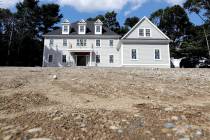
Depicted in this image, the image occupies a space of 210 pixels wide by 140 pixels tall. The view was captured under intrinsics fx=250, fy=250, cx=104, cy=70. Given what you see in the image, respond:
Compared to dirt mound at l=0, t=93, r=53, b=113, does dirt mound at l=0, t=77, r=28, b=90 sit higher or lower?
higher

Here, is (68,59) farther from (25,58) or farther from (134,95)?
(134,95)

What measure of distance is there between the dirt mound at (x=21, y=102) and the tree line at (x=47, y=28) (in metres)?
35.6

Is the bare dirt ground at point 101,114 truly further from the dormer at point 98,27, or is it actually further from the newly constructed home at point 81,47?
the dormer at point 98,27

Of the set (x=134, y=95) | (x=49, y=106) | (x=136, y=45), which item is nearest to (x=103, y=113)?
(x=49, y=106)

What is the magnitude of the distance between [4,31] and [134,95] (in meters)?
42.9

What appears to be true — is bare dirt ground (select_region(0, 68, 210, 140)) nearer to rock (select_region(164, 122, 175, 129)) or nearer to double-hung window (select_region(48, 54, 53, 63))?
rock (select_region(164, 122, 175, 129))

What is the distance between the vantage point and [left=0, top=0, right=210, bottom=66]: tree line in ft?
145

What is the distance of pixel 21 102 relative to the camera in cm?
836

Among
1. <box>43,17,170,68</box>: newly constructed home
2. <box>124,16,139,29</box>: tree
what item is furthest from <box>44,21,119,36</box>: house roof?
<box>124,16,139,29</box>: tree

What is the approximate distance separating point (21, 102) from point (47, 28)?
4651cm

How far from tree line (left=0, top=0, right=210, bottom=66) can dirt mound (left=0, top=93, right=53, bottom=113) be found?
35.6m

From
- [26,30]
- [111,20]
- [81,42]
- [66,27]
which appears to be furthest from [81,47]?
[111,20]

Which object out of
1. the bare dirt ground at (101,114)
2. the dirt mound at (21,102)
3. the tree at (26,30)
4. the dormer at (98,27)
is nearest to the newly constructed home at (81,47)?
the dormer at (98,27)

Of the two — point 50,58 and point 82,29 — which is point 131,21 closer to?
point 82,29
